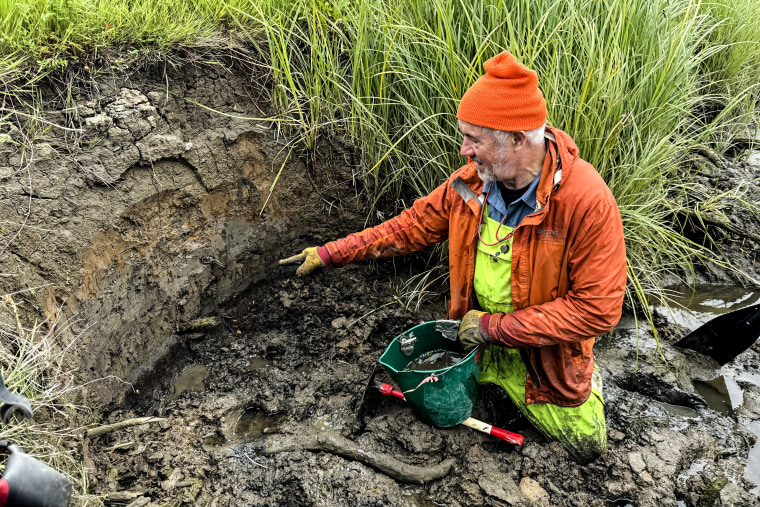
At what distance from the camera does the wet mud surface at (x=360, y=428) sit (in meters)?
2.19

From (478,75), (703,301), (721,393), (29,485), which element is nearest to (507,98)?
(478,75)

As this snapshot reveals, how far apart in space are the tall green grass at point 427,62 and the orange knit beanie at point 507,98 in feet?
2.61

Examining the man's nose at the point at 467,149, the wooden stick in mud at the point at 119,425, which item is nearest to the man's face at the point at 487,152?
the man's nose at the point at 467,149

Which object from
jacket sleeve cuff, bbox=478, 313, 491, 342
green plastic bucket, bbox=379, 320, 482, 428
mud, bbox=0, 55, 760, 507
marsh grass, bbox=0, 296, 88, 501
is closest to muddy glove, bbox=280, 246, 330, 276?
green plastic bucket, bbox=379, 320, 482, 428

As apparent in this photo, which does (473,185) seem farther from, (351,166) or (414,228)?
(351,166)

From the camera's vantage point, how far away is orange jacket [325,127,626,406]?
1934 millimetres

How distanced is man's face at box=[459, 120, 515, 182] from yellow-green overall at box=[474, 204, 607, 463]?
0.73 feet

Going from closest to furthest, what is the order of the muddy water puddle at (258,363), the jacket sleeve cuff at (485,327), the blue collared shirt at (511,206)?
the blue collared shirt at (511,206), the jacket sleeve cuff at (485,327), the muddy water puddle at (258,363)

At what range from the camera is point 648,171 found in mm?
2949

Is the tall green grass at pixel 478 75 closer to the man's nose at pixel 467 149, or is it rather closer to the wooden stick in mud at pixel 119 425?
the man's nose at pixel 467 149

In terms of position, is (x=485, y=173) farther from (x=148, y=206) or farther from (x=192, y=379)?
(x=192, y=379)

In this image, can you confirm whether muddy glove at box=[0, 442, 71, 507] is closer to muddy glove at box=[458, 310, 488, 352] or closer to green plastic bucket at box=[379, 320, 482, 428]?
green plastic bucket at box=[379, 320, 482, 428]

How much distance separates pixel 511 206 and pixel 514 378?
87 centimetres

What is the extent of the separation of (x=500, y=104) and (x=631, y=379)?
1788mm
